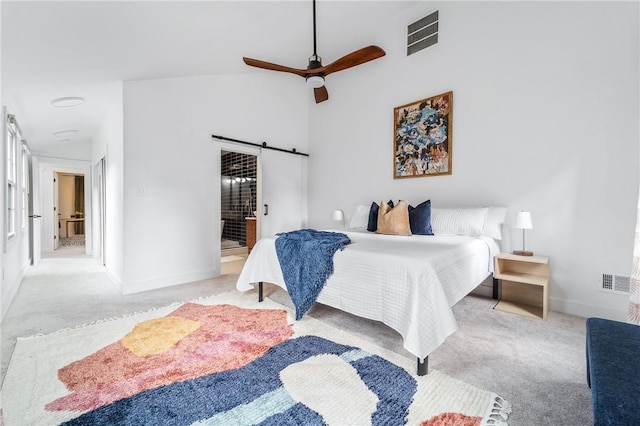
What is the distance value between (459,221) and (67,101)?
470 centimetres

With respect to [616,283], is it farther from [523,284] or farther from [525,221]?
[525,221]

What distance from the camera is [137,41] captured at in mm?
2422

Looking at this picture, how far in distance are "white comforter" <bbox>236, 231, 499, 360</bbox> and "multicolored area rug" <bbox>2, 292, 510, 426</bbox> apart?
0.25m

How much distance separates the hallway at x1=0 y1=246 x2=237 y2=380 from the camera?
2.36 meters

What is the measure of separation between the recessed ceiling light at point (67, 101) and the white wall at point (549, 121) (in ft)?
13.2

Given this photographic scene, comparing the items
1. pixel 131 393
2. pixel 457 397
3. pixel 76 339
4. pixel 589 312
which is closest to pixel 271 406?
pixel 131 393

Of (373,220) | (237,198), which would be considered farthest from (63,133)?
(373,220)

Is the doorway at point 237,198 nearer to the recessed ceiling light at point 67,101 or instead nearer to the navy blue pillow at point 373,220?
the recessed ceiling light at point 67,101

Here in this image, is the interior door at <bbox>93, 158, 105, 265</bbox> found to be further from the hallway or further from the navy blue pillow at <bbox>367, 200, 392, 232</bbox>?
the navy blue pillow at <bbox>367, 200, 392, 232</bbox>

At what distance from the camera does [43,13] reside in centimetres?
178

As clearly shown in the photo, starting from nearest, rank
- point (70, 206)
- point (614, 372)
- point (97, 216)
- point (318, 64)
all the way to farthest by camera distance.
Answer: point (614, 372)
point (318, 64)
point (97, 216)
point (70, 206)

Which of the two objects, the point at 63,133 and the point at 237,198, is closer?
the point at 63,133

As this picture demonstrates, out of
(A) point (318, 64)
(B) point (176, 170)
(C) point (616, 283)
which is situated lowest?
(C) point (616, 283)

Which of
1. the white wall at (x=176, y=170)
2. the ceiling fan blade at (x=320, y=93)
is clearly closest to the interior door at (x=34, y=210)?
the white wall at (x=176, y=170)
